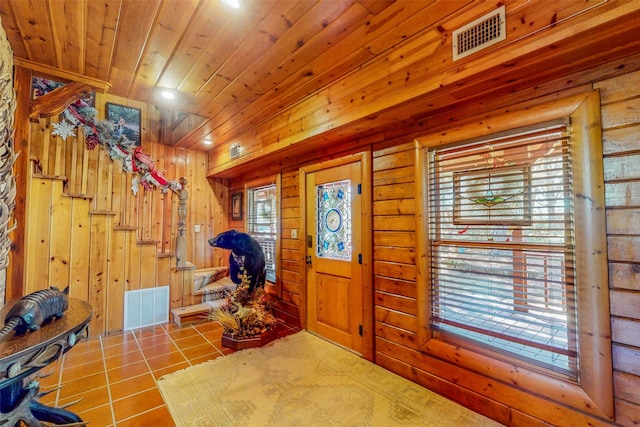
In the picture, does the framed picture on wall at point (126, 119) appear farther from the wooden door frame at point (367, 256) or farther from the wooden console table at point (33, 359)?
the wooden door frame at point (367, 256)

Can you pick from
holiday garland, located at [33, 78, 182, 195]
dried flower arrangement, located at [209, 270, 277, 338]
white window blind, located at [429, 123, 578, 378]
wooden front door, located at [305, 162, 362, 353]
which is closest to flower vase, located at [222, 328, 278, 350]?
dried flower arrangement, located at [209, 270, 277, 338]

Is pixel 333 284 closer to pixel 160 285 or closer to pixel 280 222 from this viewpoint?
pixel 280 222

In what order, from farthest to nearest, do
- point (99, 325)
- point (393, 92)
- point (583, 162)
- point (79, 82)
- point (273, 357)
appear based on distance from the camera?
point (99, 325) → point (273, 357) → point (79, 82) → point (393, 92) → point (583, 162)

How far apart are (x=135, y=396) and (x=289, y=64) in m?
2.92

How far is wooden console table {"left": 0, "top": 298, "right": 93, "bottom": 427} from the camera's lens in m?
1.09

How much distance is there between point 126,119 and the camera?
4.21m

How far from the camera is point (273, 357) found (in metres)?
2.81

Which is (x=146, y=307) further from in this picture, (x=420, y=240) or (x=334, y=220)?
(x=420, y=240)

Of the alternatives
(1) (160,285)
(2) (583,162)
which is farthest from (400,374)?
(1) (160,285)

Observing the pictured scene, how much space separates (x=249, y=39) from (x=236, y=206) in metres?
3.38

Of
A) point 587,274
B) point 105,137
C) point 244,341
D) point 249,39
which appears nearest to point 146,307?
point 244,341

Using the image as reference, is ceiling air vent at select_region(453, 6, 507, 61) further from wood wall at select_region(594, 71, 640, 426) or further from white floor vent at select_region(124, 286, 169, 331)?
white floor vent at select_region(124, 286, 169, 331)

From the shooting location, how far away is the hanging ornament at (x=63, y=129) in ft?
10.9

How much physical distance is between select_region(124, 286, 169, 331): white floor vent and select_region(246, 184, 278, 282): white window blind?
1438 millimetres
